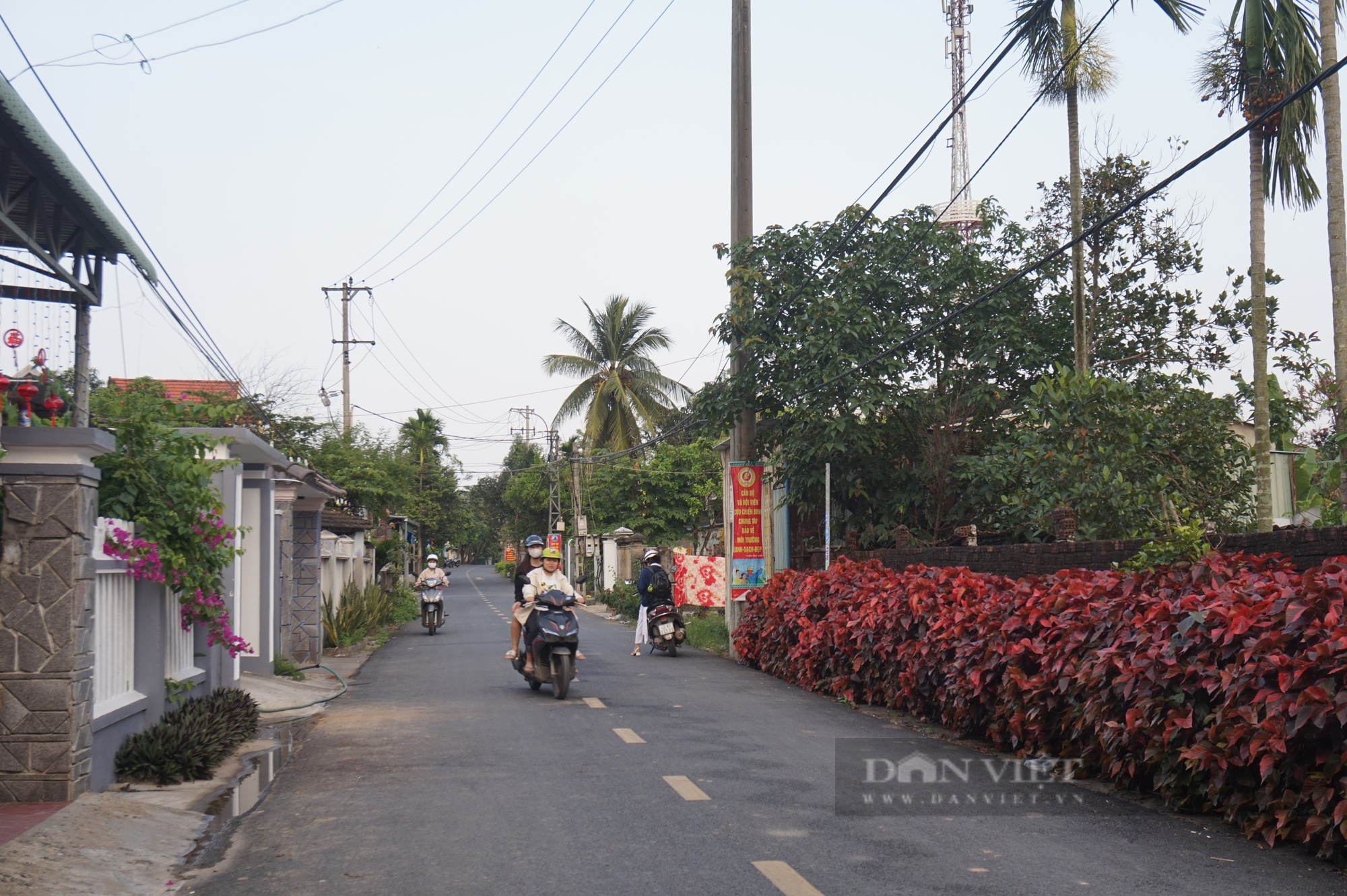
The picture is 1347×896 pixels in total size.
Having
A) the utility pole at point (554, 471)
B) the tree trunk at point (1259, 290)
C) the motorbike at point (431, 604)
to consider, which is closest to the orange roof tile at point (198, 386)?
the motorbike at point (431, 604)

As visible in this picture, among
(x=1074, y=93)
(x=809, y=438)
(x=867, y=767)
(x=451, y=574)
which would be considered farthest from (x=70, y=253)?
(x=451, y=574)

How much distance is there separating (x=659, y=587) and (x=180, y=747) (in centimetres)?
1207

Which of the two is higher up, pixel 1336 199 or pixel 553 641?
pixel 1336 199

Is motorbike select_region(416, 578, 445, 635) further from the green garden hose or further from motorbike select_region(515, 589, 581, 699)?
motorbike select_region(515, 589, 581, 699)

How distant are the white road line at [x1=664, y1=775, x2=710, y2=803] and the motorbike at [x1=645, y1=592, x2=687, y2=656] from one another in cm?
1131

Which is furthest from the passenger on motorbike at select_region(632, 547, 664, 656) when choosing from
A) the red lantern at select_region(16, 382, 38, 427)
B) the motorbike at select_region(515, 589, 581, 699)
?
the red lantern at select_region(16, 382, 38, 427)

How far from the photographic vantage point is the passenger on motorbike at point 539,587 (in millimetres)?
14039

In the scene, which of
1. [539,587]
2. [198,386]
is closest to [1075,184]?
[539,587]

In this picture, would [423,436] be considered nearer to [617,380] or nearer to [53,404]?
[617,380]

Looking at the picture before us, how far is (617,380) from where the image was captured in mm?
42062

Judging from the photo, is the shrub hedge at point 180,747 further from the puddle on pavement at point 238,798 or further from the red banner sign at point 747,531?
the red banner sign at point 747,531

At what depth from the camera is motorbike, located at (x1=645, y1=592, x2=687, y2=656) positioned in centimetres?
1973

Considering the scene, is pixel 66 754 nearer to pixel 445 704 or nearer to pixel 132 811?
pixel 132 811

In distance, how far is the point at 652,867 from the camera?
5.86 m
